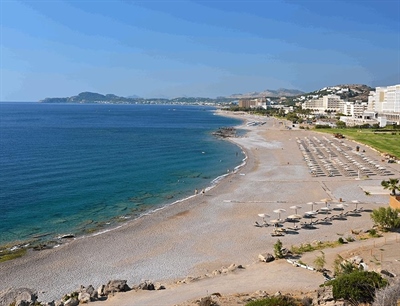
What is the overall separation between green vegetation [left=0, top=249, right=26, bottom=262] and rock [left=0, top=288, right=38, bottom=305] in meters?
6.58

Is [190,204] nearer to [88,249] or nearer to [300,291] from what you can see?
[88,249]

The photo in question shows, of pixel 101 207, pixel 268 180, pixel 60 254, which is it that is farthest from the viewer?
pixel 268 180

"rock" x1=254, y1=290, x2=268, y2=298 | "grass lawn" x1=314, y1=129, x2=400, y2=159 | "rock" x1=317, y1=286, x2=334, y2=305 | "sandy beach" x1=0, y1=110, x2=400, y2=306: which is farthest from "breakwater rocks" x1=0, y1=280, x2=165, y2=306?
"grass lawn" x1=314, y1=129, x2=400, y2=159

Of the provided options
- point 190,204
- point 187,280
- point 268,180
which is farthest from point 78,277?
point 268,180

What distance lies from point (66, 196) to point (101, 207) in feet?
15.9

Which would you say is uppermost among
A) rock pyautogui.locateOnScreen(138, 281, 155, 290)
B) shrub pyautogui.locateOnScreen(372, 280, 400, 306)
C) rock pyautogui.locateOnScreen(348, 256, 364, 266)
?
shrub pyautogui.locateOnScreen(372, 280, 400, 306)

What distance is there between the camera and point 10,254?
24781 mm

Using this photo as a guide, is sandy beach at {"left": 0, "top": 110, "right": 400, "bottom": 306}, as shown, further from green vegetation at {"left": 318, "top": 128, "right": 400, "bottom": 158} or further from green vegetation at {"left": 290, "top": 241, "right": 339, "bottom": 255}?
green vegetation at {"left": 318, "top": 128, "right": 400, "bottom": 158}

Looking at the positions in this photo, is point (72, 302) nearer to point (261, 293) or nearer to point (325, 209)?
point (261, 293)

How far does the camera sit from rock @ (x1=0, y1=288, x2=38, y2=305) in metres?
17.0

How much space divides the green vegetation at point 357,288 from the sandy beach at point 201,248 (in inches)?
122

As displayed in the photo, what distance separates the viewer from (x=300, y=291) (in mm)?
16766

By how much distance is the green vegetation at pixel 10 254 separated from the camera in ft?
79.3

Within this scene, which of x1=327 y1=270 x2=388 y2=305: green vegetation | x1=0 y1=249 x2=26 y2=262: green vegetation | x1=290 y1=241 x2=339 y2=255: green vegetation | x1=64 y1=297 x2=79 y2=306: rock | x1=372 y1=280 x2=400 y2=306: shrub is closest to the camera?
Result: x1=372 y1=280 x2=400 y2=306: shrub
